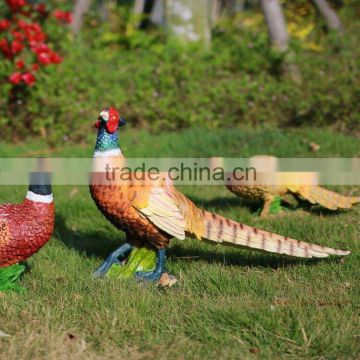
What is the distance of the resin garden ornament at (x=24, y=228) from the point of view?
376 centimetres

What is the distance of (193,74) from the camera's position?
9.67 metres

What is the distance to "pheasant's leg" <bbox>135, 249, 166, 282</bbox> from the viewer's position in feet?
13.6

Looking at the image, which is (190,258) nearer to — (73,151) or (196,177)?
(196,177)

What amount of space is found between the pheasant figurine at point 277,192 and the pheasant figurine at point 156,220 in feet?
4.35

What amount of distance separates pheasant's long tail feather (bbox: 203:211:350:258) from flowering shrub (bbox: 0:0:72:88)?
5.44 metres

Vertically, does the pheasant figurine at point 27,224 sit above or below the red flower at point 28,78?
below

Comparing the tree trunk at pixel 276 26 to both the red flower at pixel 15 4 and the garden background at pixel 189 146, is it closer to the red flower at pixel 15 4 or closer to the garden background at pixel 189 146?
the garden background at pixel 189 146

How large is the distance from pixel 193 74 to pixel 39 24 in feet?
7.97

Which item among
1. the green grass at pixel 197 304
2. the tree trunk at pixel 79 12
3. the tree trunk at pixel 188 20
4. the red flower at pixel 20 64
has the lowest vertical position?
the green grass at pixel 197 304

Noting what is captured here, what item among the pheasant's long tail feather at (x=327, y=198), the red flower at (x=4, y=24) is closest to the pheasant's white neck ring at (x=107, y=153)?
the pheasant's long tail feather at (x=327, y=198)

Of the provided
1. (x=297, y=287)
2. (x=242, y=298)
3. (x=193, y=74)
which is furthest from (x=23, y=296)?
(x=193, y=74)

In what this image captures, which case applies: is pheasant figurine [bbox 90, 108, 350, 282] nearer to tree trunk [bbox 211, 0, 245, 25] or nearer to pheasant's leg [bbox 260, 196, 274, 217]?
pheasant's leg [bbox 260, 196, 274, 217]

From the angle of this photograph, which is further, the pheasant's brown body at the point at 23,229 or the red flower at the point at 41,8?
the red flower at the point at 41,8

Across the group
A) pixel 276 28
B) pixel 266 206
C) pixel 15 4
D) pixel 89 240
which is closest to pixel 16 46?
pixel 15 4
